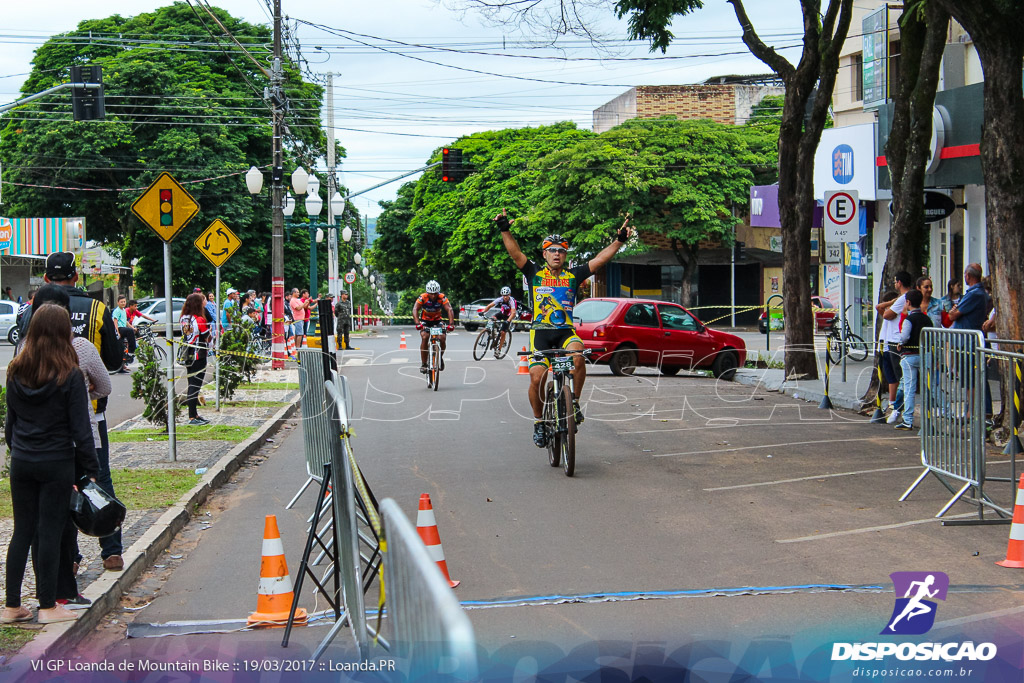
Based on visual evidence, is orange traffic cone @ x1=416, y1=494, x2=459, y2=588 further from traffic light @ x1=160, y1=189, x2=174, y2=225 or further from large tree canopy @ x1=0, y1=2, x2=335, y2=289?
large tree canopy @ x1=0, y1=2, x2=335, y2=289

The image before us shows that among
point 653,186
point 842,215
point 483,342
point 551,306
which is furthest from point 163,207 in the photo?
point 653,186

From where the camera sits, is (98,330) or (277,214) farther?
(277,214)

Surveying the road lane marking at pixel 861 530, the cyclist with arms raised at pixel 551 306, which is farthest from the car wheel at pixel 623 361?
the road lane marking at pixel 861 530

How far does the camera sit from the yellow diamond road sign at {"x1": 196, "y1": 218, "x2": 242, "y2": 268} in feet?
55.5

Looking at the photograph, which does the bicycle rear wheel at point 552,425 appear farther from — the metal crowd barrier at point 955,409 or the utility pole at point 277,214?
the utility pole at point 277,214

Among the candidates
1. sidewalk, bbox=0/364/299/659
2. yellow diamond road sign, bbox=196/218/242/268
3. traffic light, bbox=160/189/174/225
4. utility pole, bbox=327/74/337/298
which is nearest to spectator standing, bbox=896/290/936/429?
sidewalk, bbox=0/364/299/659

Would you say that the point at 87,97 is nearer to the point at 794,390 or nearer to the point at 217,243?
the point at 217,243

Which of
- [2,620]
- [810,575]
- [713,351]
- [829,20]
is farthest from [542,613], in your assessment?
[713,351]

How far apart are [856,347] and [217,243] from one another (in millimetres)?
14974

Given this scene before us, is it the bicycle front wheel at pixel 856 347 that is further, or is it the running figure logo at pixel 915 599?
the bicycle front wheel at pixel 856 347

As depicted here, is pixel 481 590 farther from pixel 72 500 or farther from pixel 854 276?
pixel 854 276

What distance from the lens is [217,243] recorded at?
17.0 metres

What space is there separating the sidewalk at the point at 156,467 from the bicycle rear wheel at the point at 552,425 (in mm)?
3195

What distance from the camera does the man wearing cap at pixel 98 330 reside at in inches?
270
